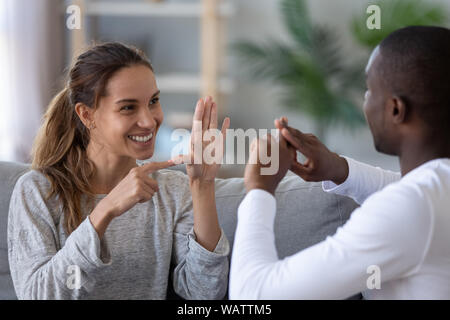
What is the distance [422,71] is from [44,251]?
831 millimetres

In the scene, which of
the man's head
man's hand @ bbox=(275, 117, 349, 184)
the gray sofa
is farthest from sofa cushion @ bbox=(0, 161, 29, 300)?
the man's head

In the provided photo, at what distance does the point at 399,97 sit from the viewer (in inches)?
34.9

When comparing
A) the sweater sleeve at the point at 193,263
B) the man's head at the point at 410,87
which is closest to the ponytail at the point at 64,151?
the sweater sleeve at the point at 193,263

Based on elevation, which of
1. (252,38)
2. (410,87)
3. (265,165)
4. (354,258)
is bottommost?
(354,258)

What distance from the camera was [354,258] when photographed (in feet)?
2.66

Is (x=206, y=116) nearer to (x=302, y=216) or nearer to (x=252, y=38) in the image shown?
(x=302, y=216)

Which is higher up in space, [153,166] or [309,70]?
[309,70]

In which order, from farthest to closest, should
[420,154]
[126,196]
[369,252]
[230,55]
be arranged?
[230,55]
[126,196]
[420,154]
[369,252]

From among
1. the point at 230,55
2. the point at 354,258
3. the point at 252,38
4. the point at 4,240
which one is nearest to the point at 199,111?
the point at 354,258

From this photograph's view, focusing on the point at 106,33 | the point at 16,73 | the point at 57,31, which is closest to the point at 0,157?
the point at 16,73

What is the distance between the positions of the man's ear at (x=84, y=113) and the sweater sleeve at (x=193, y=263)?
0.28 m

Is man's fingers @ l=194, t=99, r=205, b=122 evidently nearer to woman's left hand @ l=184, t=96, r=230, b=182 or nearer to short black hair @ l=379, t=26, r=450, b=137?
woman's left hand @ l=184, t=96, r=230, b=182

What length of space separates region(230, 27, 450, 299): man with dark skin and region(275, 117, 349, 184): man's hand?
0.08ft
